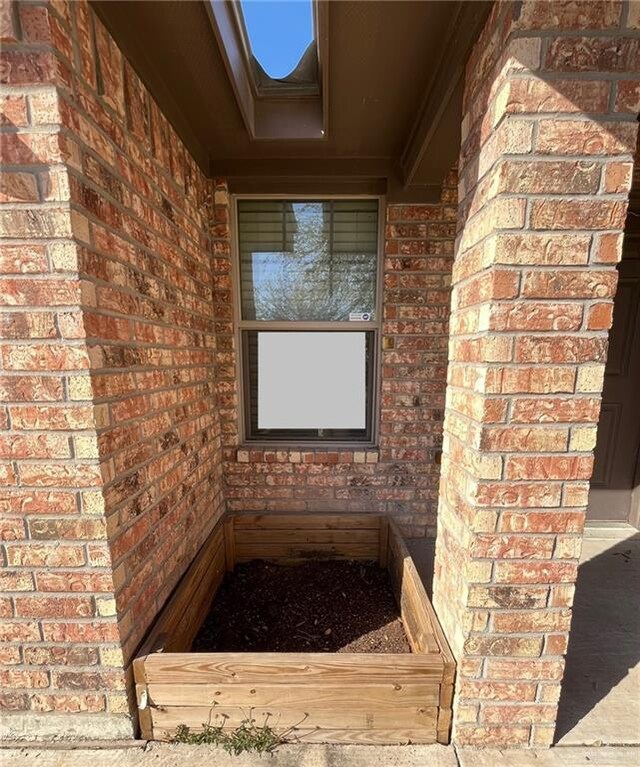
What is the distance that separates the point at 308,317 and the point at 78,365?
1.46 m

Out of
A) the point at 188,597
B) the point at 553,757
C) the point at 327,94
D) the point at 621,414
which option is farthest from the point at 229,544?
the point at 621,414

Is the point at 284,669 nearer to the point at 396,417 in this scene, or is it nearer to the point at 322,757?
the point at 322,757

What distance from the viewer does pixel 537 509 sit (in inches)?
42.4

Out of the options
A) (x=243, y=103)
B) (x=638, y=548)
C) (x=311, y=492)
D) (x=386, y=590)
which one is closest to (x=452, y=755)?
(x=386, y=590)

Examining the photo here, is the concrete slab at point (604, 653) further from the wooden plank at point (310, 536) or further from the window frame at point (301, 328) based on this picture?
the window frame at point (301, 328)

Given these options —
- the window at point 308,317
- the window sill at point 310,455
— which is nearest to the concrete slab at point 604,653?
the window sill at point 310,455

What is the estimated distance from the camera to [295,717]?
126 centimetres

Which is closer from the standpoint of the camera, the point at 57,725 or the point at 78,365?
the point at 78,365

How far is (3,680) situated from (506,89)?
95.8 inches

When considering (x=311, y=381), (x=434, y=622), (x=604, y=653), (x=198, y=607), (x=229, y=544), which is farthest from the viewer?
(x=311, y=381)

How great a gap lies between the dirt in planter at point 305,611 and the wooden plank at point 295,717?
1.30 feet

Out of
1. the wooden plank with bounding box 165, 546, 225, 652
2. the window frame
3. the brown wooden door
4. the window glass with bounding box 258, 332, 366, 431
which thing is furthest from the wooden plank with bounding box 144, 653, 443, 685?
the brown wooden door

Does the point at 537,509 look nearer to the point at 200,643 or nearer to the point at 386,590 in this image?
the point at 386,590

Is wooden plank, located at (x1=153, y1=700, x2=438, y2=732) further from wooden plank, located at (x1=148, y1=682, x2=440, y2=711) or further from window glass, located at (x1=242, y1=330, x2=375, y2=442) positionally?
window glass, located at (x1=242, y1=330, x2=375, y2=442)
